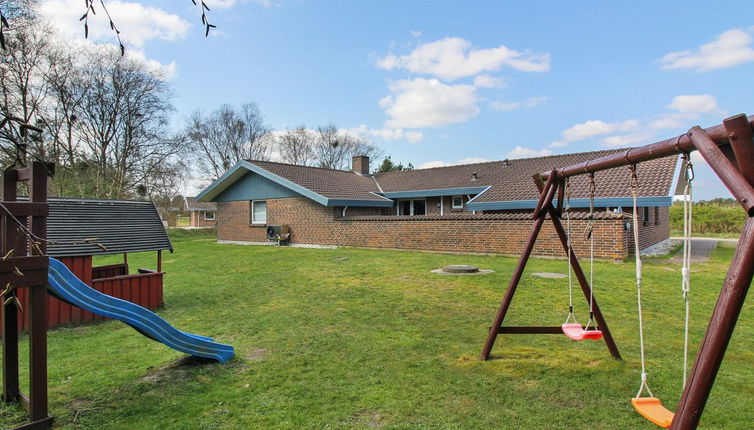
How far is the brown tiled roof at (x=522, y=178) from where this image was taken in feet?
47.0

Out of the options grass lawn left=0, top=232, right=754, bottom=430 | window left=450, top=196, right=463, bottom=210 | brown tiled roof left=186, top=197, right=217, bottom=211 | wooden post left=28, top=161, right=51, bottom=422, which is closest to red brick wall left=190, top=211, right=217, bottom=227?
brown tiled roof left=186, top=197, right=217, bottom=211

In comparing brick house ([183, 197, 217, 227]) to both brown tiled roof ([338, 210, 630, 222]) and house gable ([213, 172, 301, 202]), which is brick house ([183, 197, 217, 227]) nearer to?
house gable ([213, 172, 301, 202])

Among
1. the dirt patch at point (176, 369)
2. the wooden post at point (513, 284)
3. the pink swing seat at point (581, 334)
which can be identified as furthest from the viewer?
the wooden post at point (513, 284)

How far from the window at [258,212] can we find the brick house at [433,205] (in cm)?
5

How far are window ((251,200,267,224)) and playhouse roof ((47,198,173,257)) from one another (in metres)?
13.7

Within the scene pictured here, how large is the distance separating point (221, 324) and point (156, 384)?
7.21ft

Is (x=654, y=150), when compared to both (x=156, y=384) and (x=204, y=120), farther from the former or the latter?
(x=204, y=120)

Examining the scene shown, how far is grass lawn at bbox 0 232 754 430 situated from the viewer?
10.8 ft

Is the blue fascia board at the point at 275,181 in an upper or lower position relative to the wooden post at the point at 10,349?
upper

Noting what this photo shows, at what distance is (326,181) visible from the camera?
21.7 metres

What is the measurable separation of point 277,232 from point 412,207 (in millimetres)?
7864

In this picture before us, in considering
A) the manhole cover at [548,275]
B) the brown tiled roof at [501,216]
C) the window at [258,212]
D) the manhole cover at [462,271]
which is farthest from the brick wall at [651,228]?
the window at [258,212]

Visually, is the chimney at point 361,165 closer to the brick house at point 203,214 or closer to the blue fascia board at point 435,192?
the blue fascia board at point 435,192

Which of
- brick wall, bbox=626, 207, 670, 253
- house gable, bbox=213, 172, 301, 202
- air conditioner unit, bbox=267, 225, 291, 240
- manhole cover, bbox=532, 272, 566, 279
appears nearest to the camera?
manhole cover, bbox=532, 272, 566, 279
